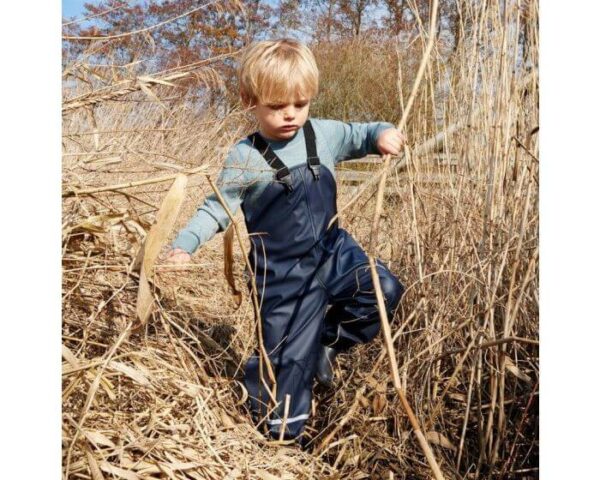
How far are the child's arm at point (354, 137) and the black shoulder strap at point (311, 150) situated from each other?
54 millimetres

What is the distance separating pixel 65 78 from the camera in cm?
147

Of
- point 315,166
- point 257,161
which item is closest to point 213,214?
point 257,161

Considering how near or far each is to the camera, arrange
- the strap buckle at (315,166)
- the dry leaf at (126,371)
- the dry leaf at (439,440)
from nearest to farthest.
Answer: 1. the dry leaf at (126,371)
2. the dry leaf at (439,440)
3. the strap buckle at (315,166)

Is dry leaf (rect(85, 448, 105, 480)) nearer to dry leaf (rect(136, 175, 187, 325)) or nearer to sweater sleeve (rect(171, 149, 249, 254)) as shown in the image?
dry leaf (rect(136, 175, 187, 325))

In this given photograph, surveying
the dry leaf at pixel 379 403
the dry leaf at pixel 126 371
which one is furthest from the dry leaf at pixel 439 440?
the dry leaf at pixel 126 371

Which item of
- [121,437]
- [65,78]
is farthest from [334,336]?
[65,78]

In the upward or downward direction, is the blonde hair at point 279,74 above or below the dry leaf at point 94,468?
above

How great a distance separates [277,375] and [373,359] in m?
0.31

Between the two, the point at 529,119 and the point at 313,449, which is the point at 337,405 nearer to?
the point at 313,449

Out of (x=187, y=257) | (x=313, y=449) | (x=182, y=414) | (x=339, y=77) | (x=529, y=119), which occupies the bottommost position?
(x=313, y=449)

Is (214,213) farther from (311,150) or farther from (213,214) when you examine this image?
(311,150)

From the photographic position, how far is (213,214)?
5.45ft

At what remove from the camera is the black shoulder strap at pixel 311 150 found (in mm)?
1712

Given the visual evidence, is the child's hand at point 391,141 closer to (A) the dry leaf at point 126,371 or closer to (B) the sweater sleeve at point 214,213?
(B) the sweater sleeve at point 214,213
